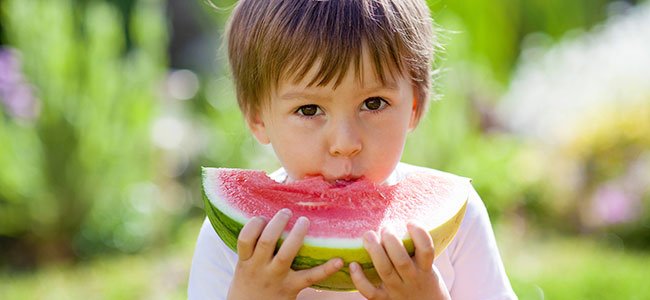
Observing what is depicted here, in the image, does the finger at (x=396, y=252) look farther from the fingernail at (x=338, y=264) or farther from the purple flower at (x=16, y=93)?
the purple flower at (x=16, y=93)

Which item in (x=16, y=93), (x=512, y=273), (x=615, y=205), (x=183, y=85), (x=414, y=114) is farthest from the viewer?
(x=183, y=85)

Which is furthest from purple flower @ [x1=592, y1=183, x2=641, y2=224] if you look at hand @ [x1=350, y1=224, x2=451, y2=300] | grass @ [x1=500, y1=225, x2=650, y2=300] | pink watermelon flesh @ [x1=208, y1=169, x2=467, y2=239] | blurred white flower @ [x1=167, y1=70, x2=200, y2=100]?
hand @ [x1=350, y1=224, x2=451, y2=300]

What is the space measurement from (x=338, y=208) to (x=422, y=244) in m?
0.34

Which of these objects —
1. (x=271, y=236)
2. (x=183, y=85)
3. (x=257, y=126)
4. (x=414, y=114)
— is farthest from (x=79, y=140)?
(x=271, y=236)

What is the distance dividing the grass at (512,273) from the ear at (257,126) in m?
2.12

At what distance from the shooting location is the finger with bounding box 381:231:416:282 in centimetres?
200

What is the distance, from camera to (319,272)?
2055 mm

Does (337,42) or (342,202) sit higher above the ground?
(337,42)

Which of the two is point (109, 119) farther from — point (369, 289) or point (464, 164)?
point (369, 289)

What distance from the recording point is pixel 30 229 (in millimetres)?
6395

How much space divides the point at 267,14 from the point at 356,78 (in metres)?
0.30

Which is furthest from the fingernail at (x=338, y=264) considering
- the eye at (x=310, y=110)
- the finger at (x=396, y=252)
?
the eye at (x=310, y=110)

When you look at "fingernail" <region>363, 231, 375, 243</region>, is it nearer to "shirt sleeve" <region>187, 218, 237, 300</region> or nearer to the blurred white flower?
"shirt sleeve" <region>187, 218, 237, 300</region>

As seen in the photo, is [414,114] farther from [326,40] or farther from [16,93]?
[16,93]
